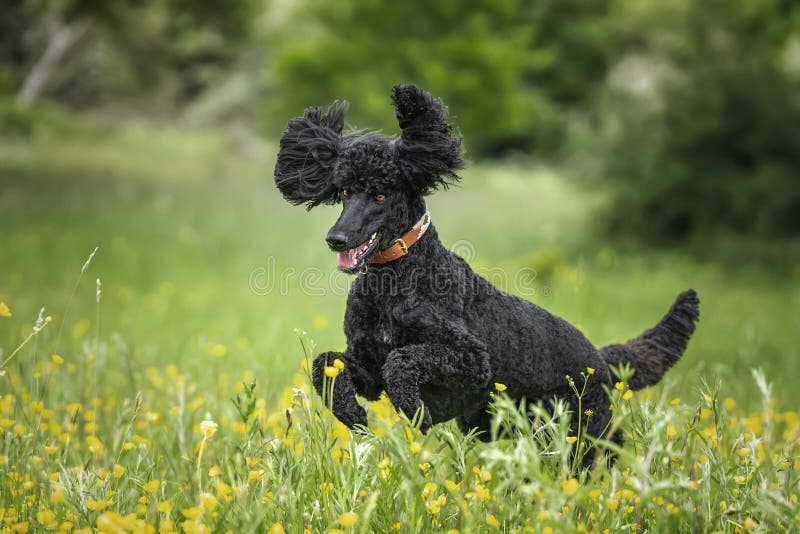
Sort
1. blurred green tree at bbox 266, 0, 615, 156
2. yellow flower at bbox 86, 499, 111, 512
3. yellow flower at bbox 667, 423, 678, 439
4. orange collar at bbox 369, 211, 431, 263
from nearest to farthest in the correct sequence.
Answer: yellow flower at bbox 86, 499, 111, 512, orange collar at bbox 369, 211, 431, 263, yellow flower at bbox 667, 423, 678, 439, blurred green tree at bbox 266, 0, 615, 156

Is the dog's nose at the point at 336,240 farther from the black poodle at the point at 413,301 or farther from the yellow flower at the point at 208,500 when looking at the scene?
the yellow flower at the point at 208,500

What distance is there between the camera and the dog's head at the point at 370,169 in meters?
2.58

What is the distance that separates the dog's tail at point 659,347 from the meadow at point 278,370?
12 cm

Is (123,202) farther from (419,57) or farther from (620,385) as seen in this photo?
(620,385)

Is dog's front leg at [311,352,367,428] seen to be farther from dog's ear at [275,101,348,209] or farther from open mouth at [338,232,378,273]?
dog's ear at [275,101,348,209]

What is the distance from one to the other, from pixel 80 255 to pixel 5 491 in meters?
7.50

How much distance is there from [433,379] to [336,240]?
0.59m

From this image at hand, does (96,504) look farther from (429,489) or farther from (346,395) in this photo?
(429,489)

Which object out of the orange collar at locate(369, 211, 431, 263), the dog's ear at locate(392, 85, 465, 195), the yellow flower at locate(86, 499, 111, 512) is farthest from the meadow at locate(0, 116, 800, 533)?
the orange collar at locate(369, 211, 431, 263)

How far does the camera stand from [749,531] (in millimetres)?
2492

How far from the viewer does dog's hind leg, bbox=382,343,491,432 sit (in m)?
2.50

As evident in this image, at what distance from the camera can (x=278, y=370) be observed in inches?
179

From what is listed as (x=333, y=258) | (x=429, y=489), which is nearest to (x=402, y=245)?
(x=429, y=489)

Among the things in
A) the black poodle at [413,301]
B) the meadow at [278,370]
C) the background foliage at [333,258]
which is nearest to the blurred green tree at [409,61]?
the background foliage at [333,258]
